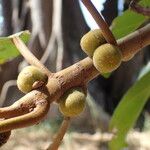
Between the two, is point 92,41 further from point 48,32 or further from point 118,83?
point 118,83

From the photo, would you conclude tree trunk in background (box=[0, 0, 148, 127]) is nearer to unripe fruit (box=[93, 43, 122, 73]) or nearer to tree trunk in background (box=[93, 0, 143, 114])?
tree trunk in background (box=[93, 0, 143, 114])

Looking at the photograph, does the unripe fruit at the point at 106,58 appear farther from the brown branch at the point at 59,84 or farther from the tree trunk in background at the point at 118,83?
the tree trunk in background at the point at 118,83

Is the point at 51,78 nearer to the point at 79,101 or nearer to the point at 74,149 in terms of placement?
the point at 79,101

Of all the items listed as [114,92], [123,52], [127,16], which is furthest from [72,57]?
[123,52]

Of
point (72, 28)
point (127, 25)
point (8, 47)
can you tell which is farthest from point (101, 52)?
point (72, 28)

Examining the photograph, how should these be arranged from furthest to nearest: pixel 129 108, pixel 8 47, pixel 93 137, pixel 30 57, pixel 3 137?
pixel 93 137, pixel 129 108, pixel 8 47, pixel 30 57, pixel 3 137

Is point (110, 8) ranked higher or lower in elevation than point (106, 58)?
lower
